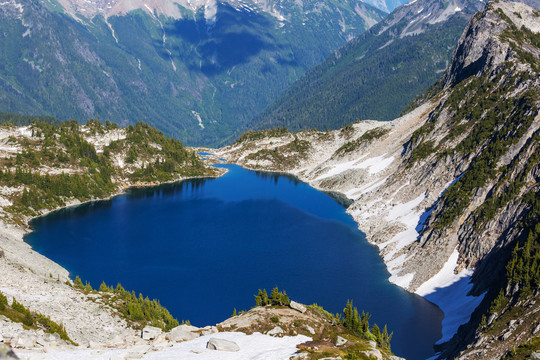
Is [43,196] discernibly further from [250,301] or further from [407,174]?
[407,174]

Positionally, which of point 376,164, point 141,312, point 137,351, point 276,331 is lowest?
point 141,312

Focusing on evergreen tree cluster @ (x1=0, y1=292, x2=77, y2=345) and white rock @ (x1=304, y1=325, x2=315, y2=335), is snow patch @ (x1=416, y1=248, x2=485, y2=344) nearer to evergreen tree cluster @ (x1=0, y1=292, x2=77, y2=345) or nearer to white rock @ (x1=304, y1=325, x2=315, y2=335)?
white rock @ (x1=304, y1=325, x2=315, y2=335)

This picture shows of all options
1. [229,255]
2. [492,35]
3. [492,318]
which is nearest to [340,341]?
[492,318]

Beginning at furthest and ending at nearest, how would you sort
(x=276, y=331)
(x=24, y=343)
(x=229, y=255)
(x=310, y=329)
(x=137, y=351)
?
(x=229, y=255), (x=310, y=329), (x=276, y=331), (x=137, y=351), (x=24, y=343)

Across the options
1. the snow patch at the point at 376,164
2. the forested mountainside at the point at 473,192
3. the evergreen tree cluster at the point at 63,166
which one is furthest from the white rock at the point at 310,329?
the snow patch at the point at 376,164

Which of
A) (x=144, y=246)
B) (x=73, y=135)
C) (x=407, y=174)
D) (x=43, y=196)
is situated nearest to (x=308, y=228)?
(x=407, y=174)

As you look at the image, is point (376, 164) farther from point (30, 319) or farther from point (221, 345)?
point (221, 345)

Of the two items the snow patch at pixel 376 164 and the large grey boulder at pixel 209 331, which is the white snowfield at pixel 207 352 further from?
the snow patch at pixel 376 164
